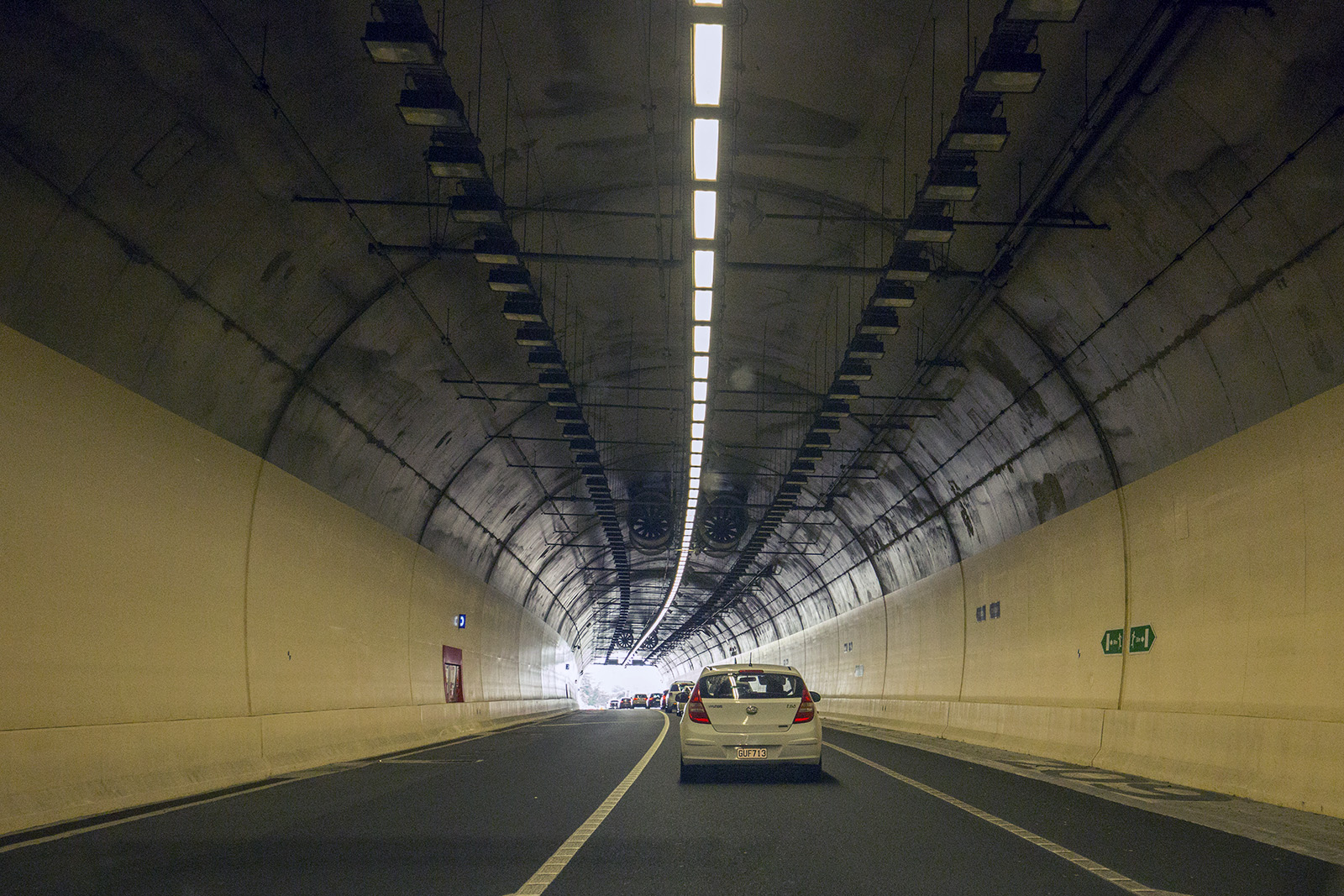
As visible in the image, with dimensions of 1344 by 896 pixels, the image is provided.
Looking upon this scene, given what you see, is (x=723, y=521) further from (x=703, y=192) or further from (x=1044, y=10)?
(x=1044, y=10)

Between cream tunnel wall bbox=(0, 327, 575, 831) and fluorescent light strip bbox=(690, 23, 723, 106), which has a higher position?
fluorescent light strip bbox=(690, 23, 723, 106)

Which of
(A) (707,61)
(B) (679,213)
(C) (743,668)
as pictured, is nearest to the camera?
(A) (707,61)

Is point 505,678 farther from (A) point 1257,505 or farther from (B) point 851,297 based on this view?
(A) point 1257,505

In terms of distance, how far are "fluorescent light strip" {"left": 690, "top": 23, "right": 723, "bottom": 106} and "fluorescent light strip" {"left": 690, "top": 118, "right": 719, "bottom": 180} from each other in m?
0.44

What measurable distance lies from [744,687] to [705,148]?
22.5 feet

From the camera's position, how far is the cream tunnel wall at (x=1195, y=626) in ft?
43.0

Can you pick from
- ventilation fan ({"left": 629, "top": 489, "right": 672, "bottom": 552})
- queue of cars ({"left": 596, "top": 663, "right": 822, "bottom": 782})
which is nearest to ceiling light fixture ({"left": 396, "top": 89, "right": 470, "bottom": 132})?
queue of cars ({"left": 596, "top": 663, "right": 822, "bottom": 782})

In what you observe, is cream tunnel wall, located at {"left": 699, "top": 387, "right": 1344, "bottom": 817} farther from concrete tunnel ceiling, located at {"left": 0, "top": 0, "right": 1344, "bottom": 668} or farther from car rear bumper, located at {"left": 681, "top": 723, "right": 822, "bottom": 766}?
car rear bumper, located at {"left": 681, "top": 723, "right": 822, "bottom": 766}

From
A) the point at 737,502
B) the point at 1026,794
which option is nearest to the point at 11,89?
the point at 1026,794

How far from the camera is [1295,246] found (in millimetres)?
12789

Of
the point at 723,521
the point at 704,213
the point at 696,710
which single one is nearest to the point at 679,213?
the point at 704,213

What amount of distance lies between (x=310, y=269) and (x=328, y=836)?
29.0 feet

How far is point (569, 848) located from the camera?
881cm

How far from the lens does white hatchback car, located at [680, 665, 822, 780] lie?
14594mm
